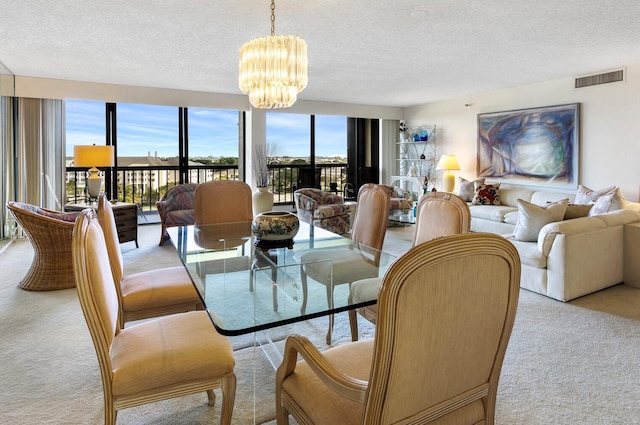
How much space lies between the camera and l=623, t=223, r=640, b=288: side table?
3.71 m

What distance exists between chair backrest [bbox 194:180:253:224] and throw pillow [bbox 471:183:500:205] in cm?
408

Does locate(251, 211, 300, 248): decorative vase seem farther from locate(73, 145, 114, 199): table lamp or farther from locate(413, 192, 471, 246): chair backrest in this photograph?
locate(73, 145, 114, 199): table lamp

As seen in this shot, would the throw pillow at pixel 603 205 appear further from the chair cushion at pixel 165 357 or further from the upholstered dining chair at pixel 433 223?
the chair cushion at pixel 165 357

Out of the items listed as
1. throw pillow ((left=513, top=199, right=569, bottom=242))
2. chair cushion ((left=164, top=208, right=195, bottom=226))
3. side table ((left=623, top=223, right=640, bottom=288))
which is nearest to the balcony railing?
chair cushion ((left=164, top=208, right=195, bottom=226))

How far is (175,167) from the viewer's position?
7520 millimetres

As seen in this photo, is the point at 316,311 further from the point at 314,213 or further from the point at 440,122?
the point at 440,122

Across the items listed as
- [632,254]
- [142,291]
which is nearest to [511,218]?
[632,254]

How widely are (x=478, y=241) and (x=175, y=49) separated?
4.25 meters

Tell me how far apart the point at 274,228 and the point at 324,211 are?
3088 millimetres

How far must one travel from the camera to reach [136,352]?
1531mm

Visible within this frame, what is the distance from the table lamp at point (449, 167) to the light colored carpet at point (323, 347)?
151 inches

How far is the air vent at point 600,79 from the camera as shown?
507cm

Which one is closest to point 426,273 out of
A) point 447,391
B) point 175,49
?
point 447,391

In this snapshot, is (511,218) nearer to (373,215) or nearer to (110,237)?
(373,215)
